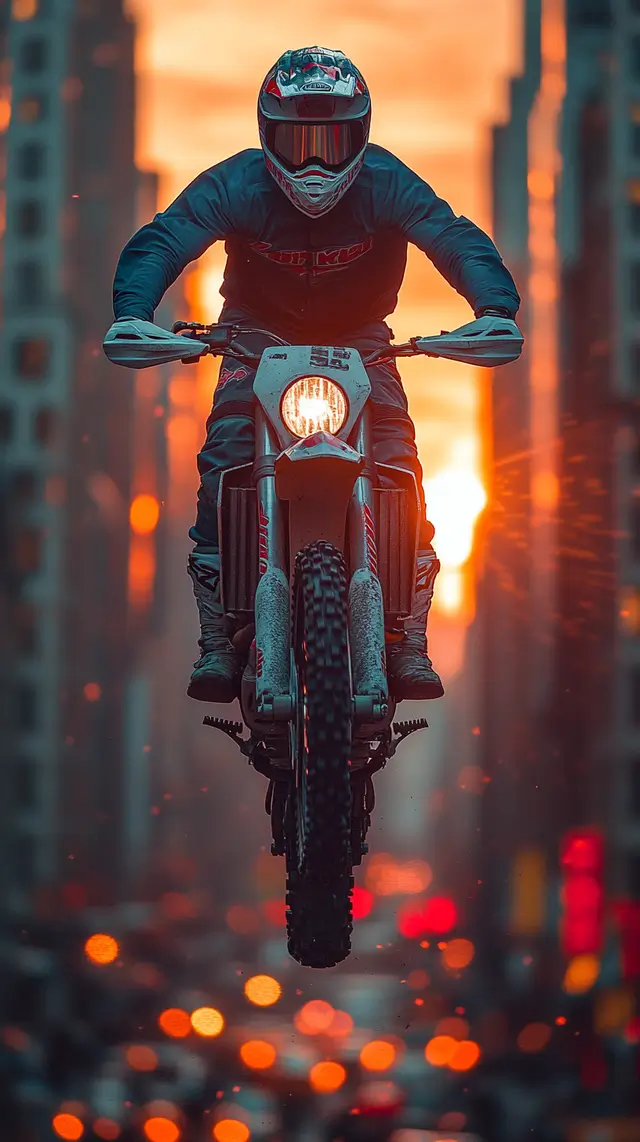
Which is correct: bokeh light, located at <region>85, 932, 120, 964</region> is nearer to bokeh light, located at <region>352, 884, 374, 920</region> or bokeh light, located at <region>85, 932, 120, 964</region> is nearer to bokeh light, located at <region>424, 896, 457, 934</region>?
bokeh light, located at <region>424, 896, 457, 934</region>

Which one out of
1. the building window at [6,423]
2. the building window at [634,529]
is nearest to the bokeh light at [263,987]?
the building window at [634,529]

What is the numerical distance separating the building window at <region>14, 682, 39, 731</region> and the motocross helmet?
44.6 metres

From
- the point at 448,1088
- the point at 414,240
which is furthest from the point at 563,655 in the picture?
the point at 414,240

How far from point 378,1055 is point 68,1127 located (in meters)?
11.8

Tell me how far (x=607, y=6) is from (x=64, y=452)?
22067 millimetres

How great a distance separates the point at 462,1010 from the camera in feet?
107

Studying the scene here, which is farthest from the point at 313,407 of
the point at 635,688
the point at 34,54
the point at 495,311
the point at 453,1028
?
the point at 34,54

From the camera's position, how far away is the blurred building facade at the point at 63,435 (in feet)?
164

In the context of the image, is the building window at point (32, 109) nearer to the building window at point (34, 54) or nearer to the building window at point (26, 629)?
the building window at point (34, 54)

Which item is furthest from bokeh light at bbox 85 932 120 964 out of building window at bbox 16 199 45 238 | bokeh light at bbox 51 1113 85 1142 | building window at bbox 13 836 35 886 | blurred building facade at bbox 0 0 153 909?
building window at bbox 16 199 45 238

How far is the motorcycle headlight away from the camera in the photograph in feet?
23.5

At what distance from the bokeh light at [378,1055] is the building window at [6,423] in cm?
2595

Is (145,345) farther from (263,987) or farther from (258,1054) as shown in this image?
(258,1054)

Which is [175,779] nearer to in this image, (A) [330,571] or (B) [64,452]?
(B) [64,452]
